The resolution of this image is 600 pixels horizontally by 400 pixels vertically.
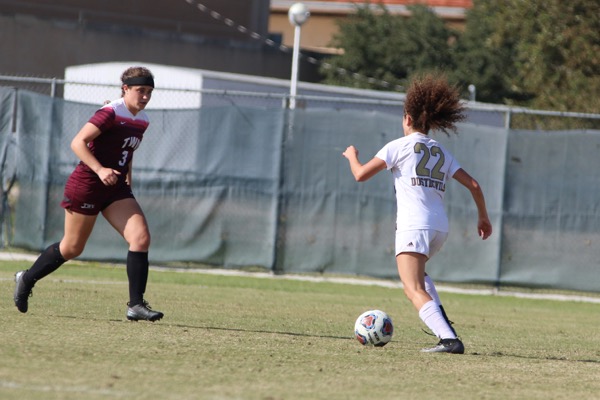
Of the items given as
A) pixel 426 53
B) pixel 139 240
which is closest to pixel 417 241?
pixel 139 240

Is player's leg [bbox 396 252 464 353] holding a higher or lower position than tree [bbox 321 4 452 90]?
lower

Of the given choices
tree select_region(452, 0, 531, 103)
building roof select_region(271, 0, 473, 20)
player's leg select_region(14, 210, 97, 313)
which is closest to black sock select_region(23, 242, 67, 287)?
player's leg select_region(14, 210, 97, 313)

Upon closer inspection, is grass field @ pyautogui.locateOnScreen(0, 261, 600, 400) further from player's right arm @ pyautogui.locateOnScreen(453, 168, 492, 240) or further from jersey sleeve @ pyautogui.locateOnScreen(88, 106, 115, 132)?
jersey sleeve @ pyautogui.locateOnScreen(88, 106, 115, 132)

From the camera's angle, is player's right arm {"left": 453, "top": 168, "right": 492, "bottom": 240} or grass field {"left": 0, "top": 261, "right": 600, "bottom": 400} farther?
player's right arm {"left": 453, "top": 168, "right": 492, "bottom": 240}

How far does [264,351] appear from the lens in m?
7.95

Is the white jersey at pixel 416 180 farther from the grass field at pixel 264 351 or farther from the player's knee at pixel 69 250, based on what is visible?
the player's knee at pixel 69 250

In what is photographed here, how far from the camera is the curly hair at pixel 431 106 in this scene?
331 inches

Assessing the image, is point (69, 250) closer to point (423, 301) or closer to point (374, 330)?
point (374, 330)

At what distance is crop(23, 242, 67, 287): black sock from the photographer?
30.5 ft

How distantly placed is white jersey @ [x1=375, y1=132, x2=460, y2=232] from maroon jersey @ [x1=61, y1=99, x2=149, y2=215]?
2052mm

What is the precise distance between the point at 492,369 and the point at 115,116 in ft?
11.3

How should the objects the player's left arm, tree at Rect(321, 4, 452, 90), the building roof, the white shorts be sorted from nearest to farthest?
the player's left arm
the white shorts
tree at Rect(321, 4, 452, 90)
the building roof

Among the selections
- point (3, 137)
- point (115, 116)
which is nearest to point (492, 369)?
point (115, 116)

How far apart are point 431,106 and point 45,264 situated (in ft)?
10.9
